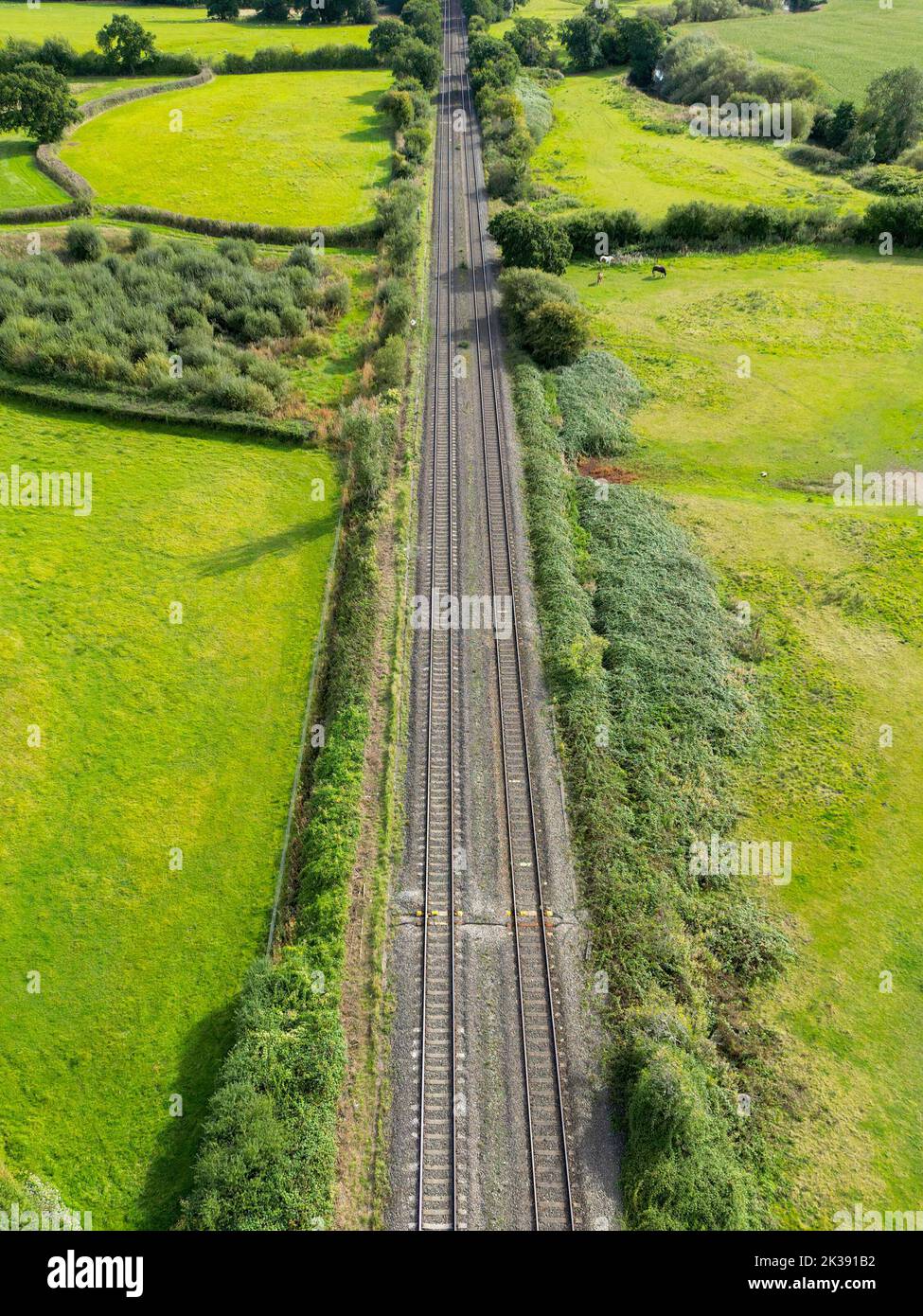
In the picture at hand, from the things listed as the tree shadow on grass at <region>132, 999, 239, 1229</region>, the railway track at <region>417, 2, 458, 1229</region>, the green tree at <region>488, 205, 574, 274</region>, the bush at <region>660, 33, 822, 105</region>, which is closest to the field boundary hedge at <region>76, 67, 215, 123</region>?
the green tree at <region>488, 205, 574, 274</region>

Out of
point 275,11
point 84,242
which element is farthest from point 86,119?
point 275,11

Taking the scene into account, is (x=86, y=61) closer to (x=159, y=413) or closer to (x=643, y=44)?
(x=643, y=44)

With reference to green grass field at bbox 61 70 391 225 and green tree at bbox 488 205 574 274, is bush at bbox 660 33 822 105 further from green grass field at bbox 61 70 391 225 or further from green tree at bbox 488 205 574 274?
green tree at bbox 488 205 574 274

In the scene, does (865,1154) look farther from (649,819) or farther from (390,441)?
(390,441)

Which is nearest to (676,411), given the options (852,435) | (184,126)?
(852,435)

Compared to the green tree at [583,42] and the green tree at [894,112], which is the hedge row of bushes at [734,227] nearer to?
the green tree at [894,112]

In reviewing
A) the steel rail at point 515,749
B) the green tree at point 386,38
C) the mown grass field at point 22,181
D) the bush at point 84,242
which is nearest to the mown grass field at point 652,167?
the green tree at point 386,38
